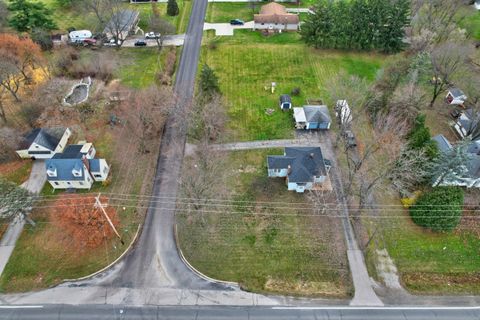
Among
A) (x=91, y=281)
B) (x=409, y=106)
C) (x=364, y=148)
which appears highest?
(x=409, y=106)

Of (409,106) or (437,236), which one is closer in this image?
(437,236)

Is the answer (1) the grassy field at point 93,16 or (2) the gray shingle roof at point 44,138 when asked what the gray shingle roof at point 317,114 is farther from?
(1) the grassy field at point 93,16

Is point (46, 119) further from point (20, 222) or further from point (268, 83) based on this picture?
point (268, 83)

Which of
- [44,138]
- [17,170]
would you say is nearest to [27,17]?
[44,138]

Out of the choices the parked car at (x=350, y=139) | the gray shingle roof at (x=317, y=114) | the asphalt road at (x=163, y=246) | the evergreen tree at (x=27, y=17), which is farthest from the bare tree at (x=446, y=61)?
the evergreen tree at (x=27, y=17)

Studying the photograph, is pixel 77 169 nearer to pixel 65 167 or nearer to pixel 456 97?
pixel 65 167

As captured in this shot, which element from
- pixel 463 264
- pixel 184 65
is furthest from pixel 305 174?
pixel 184 65
